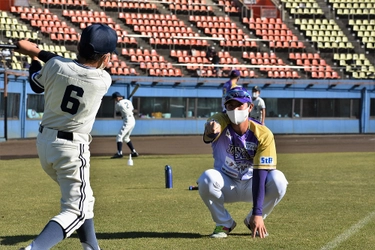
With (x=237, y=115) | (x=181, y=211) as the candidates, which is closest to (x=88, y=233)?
(x=237, y=115)

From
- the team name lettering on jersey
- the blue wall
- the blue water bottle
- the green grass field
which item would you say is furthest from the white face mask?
the blue wall

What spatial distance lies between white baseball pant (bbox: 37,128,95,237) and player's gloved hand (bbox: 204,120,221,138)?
6.74 feet

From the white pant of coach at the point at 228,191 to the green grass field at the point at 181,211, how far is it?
33cm

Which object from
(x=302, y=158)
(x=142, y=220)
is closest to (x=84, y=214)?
(x=142, y=220)

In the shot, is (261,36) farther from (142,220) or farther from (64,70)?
(64,70)

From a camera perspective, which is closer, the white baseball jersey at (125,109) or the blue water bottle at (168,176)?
the blue water bottle at (168,176)

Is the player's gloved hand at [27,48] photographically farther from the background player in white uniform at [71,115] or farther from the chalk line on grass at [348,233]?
the chalk line on grass at [348,233]

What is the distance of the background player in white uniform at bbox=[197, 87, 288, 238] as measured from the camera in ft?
26.9

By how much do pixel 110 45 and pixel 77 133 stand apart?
763 mm

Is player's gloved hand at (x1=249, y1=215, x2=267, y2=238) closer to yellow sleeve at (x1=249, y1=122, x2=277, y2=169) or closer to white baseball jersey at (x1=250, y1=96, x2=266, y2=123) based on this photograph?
yellow sleeve at (x1=249, y1=122, x2=277, y2=169)

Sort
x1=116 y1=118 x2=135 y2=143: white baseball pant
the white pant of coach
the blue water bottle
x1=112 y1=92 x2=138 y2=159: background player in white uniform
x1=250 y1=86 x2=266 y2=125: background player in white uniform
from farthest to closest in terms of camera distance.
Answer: x1=112 y1=92 x2=138 y2=159: background player in white uniform, x1=116 y1=118 x2=135 y2=143: white baseball pant, x1=250 y1=86 x2=266 y2=125: background player in white uniform, the blue water bottle, the white pant of coach

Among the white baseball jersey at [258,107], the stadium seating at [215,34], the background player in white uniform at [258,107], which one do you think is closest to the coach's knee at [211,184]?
the background player in white uniform at [258,107]

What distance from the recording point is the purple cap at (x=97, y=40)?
20.6 feet

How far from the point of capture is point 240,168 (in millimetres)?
8805
